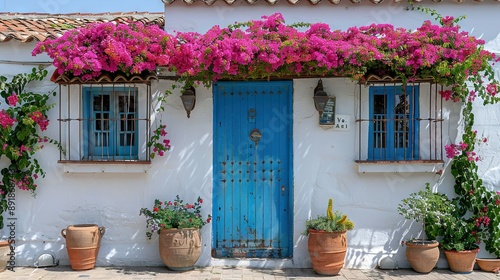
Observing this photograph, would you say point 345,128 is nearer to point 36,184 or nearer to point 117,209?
point 117,209

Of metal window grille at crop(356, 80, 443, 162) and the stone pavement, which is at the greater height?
metal window grille at crop(356, 80, 443, 162)

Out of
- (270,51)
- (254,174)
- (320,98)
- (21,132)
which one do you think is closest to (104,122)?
(21,132)

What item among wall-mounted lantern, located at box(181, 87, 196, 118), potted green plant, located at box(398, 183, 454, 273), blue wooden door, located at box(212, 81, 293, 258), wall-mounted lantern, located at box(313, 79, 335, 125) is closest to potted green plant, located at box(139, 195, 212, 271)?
blue wooden door, located at box(212, 81, 293, 258)

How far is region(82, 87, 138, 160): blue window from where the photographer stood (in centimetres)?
695

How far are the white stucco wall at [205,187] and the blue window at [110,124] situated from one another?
13.6 inches

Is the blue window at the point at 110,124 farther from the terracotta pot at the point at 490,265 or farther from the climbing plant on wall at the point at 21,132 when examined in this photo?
the terracotta pot at the point at 490,265

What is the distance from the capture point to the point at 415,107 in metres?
6.89

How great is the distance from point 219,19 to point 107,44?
164cm

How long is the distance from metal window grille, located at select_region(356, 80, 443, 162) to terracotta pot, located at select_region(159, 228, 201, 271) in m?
2.52

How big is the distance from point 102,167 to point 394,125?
4.08m

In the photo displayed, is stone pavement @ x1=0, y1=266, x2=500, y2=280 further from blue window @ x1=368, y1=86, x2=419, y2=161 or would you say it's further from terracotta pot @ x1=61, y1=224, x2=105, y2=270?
blue window @ x1=368, y1=86, x2=419, y2=161

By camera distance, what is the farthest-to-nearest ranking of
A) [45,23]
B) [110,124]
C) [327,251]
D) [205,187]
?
1. [45,23]
2. [110,124]
3. [205,187]
4. [327,251]

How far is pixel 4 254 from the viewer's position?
255 inches

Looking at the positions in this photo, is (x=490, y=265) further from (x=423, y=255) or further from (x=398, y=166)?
(x=398, y=166)
